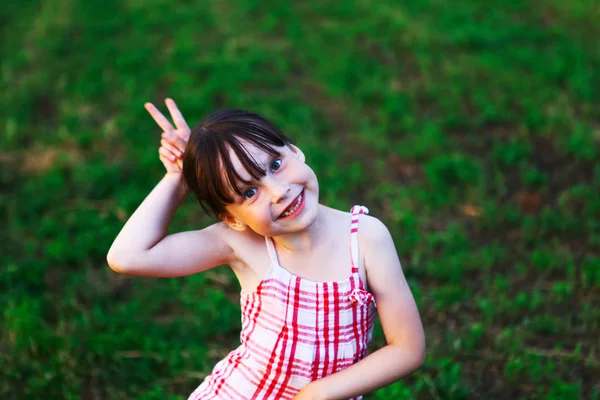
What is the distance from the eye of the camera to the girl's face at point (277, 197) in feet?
6.09

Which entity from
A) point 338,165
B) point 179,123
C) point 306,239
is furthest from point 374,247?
point 338,165

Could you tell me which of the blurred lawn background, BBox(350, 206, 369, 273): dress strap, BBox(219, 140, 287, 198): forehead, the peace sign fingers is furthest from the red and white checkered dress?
the blurred lawn background

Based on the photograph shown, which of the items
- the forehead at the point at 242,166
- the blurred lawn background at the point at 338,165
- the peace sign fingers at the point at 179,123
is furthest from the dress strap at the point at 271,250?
the blurred lawn background at the point at 338,165

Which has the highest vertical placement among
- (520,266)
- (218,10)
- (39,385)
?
(218,10)

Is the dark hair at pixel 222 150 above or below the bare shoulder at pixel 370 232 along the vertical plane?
above

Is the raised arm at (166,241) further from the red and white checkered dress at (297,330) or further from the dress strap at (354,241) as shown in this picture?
the dress strap at (354,241)

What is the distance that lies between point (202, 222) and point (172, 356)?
1009 mm

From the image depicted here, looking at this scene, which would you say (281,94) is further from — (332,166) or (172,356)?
(172,356)

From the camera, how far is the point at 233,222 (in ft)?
6.55

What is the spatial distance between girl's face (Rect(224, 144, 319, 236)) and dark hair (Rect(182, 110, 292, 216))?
2cm

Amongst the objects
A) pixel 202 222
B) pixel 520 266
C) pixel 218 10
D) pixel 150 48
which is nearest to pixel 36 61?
pixel 150 48

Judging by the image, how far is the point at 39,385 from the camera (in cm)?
285

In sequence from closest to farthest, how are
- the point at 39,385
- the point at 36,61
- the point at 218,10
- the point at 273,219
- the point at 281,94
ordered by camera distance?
the point at 273,219, the point at 39,385, the point at 281,94, the point at 36,61, the point at 218,10

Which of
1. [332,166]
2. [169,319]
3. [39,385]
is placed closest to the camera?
[39,385]
